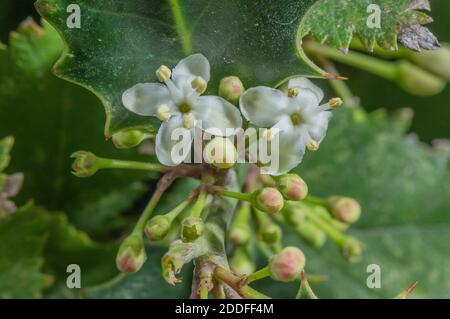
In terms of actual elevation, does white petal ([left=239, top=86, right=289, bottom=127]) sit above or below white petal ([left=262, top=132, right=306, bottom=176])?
above

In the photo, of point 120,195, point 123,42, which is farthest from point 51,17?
point 120,195

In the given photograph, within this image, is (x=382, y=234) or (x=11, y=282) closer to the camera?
(x=11, y=282)

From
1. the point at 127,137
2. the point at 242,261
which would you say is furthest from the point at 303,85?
the point at 242,261

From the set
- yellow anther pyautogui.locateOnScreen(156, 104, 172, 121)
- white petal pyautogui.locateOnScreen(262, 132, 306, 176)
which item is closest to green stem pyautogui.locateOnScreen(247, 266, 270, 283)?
white petal pyautogui.locateOnScreen(262, 132, 306, 176)

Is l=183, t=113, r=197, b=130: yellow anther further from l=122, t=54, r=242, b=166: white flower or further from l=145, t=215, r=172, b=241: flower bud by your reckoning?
l=145, t=215, r=172, b=241: flower bud

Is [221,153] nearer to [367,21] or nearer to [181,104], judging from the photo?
[181,104]

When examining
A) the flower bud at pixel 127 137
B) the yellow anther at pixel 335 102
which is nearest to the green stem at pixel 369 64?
the yellow anther at pixel 335 102
